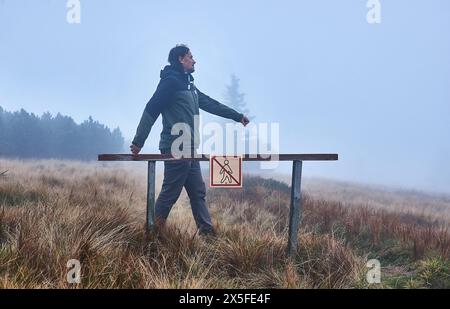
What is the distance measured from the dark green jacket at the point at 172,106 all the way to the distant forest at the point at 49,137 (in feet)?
69.9

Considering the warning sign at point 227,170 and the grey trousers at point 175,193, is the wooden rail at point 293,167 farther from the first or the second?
the grey trousers at point 175,193

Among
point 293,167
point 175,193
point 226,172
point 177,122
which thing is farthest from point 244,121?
point 175,193

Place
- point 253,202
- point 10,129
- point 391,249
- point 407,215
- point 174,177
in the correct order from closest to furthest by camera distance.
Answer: point 174,177 < point 391,249 < point 253,202 < point 407,215 < point 10,129

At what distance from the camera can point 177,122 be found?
15.9 ft

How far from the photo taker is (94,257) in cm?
337

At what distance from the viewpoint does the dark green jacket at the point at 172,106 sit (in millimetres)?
4746

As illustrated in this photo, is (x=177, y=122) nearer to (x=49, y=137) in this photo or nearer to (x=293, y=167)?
(x=293, y=167)

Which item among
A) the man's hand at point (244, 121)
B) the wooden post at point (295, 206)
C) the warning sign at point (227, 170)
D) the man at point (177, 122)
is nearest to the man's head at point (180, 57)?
the man at point (177, 122)

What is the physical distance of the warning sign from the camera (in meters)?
4.00

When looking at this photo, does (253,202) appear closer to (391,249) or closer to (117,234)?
(391,249)
